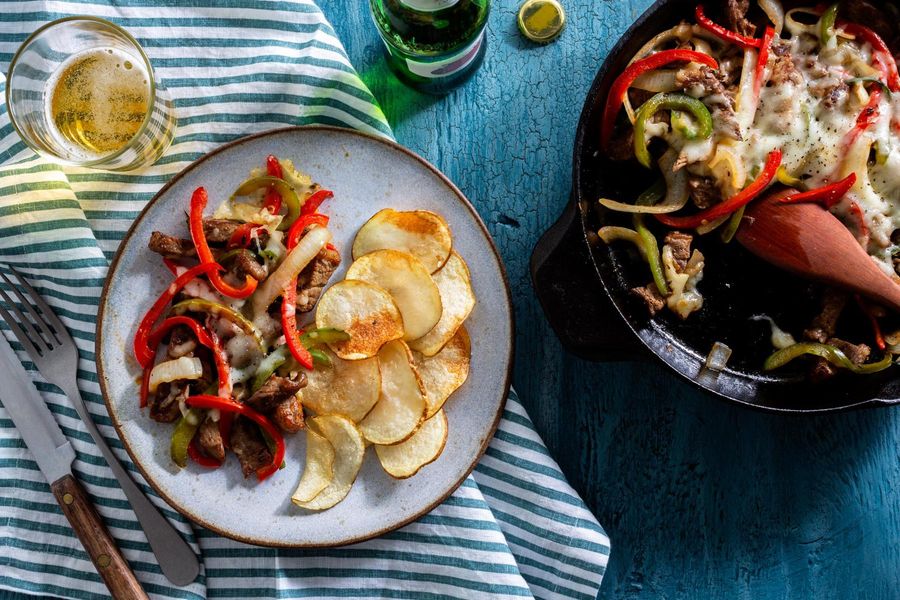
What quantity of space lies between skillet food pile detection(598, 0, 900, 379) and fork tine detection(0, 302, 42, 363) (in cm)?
179

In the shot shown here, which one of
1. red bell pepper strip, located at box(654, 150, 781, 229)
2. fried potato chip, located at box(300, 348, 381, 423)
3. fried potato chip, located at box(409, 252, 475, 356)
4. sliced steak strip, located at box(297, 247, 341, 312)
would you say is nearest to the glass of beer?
sliced steak strip, located at box(297, 247, 341, 312)

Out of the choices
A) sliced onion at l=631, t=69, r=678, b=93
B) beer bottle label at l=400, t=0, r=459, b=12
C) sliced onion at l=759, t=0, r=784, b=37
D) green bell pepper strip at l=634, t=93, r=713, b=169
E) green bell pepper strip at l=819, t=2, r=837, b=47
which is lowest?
green bell pepper strip at l=634, t=93, r=713, b=169

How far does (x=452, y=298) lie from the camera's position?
2242mm

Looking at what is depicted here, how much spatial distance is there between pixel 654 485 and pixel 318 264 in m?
1.32

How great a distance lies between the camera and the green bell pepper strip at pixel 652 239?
2141 mm

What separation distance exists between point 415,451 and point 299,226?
2.48 feet

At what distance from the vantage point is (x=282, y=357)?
84.7 inches

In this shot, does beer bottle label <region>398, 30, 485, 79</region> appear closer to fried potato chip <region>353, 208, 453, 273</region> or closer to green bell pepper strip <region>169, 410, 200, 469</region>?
fried potato chip <region>353, 208, 453, 273</region>

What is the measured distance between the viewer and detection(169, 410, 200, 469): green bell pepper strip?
2162 mm

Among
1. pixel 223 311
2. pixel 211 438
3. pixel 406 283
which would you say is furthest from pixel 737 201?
pixel 211 438

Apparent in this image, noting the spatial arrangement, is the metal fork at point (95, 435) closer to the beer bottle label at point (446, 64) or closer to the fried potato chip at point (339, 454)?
the fried potato chip at point (339, 454)

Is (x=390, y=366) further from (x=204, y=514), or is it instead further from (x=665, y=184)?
(x=665, y=184)

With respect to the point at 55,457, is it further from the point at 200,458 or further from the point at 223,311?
the point at 223,311

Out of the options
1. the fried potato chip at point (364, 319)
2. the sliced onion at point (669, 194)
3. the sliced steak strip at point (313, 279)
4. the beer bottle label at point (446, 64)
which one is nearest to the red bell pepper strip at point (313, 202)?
the sliced steak strip at point (313, 279)
